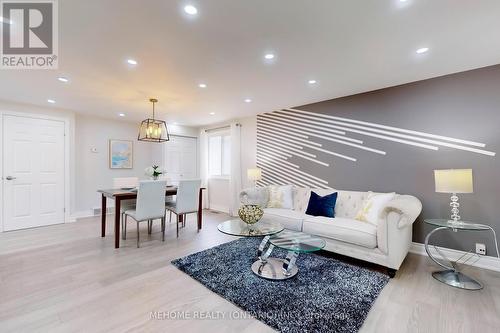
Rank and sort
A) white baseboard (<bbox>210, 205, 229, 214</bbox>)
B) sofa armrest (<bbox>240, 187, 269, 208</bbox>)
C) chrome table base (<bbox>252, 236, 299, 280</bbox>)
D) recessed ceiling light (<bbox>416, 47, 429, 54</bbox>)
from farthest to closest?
1. white baseboard (<bbox>210, 205, 229, 214</bbox>)
2. sofa armrest (<bbox>240, 187, 269, 208</bbox>)
3. chrome table base (<bbox>252, 236, 299, 280</bbox>)
4. recessed ceiling light (<bbox>416, 47, 429, 54</bbox>)

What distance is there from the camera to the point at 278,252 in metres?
3.06

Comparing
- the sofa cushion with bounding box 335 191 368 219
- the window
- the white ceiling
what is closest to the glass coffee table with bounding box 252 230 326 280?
the sofa cushion with bounding box 335 191 368 219

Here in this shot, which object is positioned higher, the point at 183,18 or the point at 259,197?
the point at 183,18

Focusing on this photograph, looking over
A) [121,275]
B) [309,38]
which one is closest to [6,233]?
[121,275]

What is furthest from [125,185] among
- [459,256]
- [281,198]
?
[459,256]

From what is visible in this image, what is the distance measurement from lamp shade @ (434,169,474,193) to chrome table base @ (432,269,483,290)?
0.90 metres

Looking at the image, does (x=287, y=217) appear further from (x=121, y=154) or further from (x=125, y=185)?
(x=121, y=154)

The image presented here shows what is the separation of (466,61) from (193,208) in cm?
423

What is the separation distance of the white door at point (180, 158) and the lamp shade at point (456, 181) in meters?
5.67

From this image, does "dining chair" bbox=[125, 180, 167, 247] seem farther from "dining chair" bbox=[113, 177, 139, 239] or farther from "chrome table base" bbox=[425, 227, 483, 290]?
"chrome table base" bbox=[425, 227, 483, 290]

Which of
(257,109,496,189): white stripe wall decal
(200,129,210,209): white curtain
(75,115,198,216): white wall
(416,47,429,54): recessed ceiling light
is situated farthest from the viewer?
(200,129,210,209): white curtain

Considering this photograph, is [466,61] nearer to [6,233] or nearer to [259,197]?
[259,197]

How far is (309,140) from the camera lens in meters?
4.11

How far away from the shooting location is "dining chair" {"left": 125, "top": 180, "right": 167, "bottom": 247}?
3.21 m
